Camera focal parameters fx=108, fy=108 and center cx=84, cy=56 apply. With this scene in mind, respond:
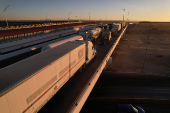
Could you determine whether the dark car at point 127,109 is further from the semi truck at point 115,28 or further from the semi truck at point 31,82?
the semi truck at point 115,28

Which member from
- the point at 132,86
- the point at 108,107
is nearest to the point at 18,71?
the point at 108,107

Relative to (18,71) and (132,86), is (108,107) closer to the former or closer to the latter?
(132,86)

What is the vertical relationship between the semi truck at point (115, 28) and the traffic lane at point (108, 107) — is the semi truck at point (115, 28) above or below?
above

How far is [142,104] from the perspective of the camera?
44.7 ft

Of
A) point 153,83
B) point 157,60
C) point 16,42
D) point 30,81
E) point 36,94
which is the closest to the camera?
point 30,81

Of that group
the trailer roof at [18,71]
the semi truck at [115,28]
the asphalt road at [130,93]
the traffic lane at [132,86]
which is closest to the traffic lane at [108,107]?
the asphalt road at [130,93]

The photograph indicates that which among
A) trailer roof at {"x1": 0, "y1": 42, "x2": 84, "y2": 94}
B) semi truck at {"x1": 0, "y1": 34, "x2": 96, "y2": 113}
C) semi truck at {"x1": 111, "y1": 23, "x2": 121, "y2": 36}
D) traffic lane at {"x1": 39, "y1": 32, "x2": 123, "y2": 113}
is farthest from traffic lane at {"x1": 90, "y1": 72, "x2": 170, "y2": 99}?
semi truck at {"x1": 111, "y1": 23, "x2": 121, "y2": 36}

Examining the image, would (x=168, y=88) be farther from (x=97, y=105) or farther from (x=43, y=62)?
(x=43, y=62)

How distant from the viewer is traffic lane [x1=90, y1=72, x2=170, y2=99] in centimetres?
1477

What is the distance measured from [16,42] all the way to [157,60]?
3366cm

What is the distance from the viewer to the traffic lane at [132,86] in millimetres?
14773

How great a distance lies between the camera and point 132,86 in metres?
16.5

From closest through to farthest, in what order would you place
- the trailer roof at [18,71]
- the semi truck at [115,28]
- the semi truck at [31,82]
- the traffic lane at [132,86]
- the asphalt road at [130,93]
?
the semi truck at [31,82], the trailer roof at [18,71], the asphalt road at [130,93], the traffic lane at [132,86], the semi truck at [115,28]

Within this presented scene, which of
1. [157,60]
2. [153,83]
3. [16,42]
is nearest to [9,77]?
[153,83]
